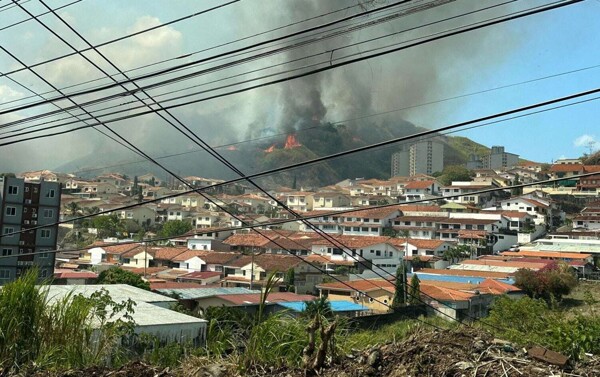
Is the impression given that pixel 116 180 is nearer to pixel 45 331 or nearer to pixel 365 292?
pixel 365 292

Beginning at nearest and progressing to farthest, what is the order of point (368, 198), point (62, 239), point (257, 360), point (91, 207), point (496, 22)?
point (257, 360)
point (496, 22)
point (62, 239)
point (91, 207)
point (368, 198)

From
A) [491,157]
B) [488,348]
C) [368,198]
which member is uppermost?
[491,157]

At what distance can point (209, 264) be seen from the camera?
1310 inches

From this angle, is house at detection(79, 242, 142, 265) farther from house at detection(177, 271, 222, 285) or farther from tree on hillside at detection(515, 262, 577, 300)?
tree on hillside at detection(515, 262, 577, 300)

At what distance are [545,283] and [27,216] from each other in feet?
78.6

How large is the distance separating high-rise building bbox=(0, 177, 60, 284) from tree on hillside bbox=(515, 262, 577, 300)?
20.6m

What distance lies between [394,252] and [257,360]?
31.5m

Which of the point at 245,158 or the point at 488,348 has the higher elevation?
the point at 245,158

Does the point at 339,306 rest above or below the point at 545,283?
below

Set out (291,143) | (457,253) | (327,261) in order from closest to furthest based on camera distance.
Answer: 1. (327,261)
2. (457,253)
3. (291,143)

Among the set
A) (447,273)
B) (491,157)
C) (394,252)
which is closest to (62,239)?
(394,252)

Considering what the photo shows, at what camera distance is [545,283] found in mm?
23734

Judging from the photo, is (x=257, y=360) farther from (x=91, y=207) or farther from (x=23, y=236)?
(x=91, y=207)

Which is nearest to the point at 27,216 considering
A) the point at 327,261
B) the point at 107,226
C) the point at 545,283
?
the point at 327,261
